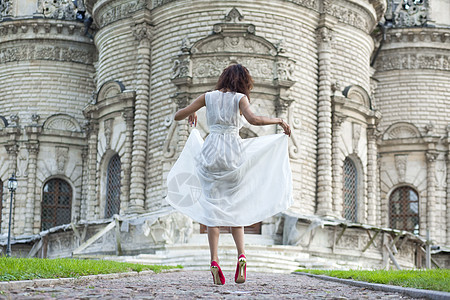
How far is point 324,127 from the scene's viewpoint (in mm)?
31891

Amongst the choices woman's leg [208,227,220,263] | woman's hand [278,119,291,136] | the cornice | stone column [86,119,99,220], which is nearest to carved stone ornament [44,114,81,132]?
the cornice

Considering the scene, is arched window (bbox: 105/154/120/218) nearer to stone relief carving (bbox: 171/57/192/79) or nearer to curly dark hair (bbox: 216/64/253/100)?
stone relief carving (bbox: 171/57/192/79)

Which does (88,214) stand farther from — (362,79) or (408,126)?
(408,126)

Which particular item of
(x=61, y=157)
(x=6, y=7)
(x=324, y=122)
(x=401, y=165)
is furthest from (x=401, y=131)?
(x=6, y=7)

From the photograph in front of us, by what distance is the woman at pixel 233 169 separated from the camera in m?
10.1

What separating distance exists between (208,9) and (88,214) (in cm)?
1048

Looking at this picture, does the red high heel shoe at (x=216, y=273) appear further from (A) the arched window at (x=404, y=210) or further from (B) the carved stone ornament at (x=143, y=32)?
(A) the arched window at (x=404, y=210)

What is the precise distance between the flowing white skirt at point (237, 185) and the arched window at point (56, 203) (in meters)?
28.6

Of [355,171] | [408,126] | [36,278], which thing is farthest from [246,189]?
[408,126]

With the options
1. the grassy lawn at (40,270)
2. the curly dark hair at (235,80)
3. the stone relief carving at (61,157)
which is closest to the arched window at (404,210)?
the stone relief carving at (61,157)

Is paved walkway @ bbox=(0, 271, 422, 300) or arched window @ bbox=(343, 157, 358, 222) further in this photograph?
arched window @ bbox=(343, 157, 358, 222)

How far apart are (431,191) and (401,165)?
6.29 feet

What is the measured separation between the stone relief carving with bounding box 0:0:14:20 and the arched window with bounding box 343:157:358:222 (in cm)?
1966

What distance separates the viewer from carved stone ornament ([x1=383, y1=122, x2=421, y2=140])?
39062 mm
